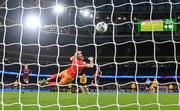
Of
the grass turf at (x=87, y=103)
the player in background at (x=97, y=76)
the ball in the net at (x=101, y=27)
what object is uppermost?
the ball in the net at (x=101, y=27)

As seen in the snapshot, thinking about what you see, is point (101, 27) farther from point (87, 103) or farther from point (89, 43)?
point (89, 43)

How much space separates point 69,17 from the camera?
2778 cm

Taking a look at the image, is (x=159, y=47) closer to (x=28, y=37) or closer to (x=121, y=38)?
(x=121, y=38)

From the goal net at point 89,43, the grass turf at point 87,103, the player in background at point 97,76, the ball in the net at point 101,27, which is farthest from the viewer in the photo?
the goal net at point 89,43

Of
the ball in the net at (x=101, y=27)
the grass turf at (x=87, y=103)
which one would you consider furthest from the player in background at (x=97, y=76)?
the ball in the net at (x=101, y=27)

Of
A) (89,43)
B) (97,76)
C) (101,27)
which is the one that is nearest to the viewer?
(101,27)

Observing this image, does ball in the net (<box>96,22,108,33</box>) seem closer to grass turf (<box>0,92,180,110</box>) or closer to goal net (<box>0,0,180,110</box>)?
grass turf (<box>0,92,180,110</box>)

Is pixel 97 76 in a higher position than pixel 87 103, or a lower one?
higher

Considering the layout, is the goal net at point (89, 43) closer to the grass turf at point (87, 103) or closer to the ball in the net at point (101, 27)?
the ball in the net at point (101, 27)

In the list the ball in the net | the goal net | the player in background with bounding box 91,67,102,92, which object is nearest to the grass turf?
the player in background with bounding box 91,67,102,92

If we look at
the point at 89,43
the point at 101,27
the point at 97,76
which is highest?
the point at 89,43

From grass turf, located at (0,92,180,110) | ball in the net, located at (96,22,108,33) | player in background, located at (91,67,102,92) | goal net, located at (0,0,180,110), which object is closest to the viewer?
grass turf, located at (0,92,180,110)

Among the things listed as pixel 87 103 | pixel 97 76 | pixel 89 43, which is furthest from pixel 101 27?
pixel 89 43

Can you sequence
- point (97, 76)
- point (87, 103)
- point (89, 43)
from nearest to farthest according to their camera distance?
point (87, 103)
point (97, 76)
point (89, 43)
